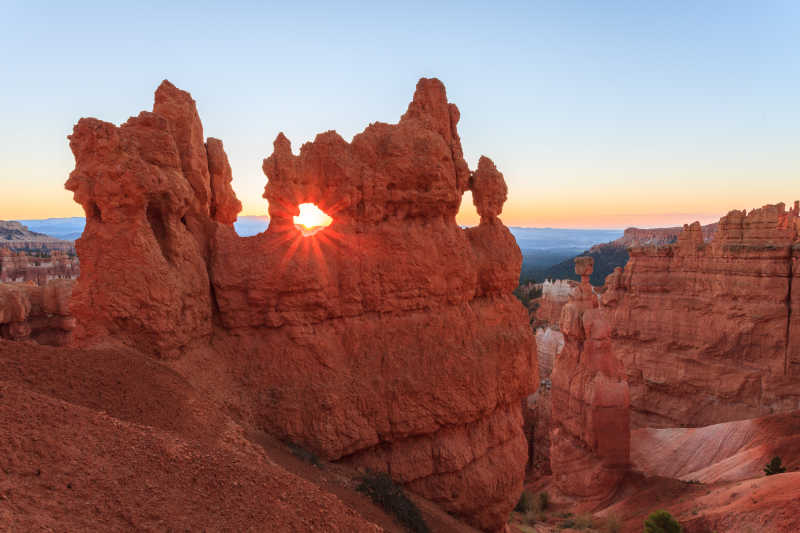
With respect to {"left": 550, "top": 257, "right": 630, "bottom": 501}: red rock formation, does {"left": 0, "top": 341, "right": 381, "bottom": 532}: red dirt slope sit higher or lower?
higher

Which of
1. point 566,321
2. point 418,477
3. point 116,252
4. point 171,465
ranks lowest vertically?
point 418,477

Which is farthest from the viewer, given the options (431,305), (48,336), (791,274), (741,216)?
(741,216)

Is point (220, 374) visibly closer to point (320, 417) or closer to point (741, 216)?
point (320, 417)

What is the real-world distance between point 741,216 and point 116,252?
34245 millimetres

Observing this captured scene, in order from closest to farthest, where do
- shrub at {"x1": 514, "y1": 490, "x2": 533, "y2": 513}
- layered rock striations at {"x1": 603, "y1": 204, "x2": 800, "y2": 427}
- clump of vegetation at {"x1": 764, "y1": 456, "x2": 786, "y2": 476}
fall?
clump of vegetation at {"x1": 764, "y1": 456, "x2": 786, "y2": 476} < shrub at {"x1": 514, "y1": 490, "x2": 533, "y2": 513} < layered rock striations at {"x1": 603, "y1": 204, "x2": 800, "y2": 427}

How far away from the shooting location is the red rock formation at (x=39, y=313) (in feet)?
44.5

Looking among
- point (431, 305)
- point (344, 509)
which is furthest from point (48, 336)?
point (344, 509)

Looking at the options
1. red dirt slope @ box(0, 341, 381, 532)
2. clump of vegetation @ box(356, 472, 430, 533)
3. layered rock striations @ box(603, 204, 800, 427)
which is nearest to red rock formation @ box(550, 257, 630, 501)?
layered rock striations @ box(603, 204, 800, 427)

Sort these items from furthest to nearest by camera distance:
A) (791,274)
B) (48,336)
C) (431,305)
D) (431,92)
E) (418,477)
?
(791,274)
(48,336)
(431,92)
(431,305)
(418,477)

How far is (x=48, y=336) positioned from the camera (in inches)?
599

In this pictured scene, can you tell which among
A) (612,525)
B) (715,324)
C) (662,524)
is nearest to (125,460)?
(662,524)

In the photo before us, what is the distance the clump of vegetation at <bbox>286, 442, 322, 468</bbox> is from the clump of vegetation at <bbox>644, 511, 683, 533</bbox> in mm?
11398

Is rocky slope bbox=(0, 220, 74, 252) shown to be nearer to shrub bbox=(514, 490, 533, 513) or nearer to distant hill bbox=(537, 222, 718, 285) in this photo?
shrub bbox=(514, 490, 533, 513)

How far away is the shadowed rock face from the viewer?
7.96 m
